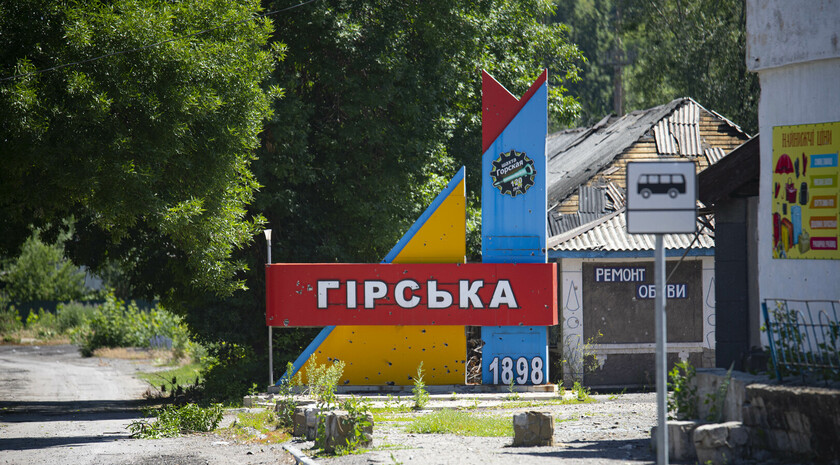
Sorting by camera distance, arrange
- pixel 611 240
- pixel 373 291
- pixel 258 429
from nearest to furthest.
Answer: pixel 258 429 < pixel 373 291 < pixel 611 240

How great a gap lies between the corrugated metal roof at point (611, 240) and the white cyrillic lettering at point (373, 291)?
405 cm

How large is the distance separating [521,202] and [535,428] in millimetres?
6561

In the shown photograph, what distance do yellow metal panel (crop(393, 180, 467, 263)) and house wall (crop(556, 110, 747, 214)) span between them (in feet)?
14.9

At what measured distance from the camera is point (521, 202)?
54.0ft

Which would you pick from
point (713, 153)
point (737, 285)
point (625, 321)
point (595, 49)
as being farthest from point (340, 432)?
point (595, 49)

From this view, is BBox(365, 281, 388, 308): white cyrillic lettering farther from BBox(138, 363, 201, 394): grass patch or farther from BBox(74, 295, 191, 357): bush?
BBox(74, 295, 191, 357): bush

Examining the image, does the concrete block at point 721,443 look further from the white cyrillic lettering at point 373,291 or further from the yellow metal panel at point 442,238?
the white cyrillic lettering at point 373,291

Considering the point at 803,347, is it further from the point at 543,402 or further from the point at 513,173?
the point at 513,173

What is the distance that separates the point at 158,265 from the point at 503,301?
7.11 metres

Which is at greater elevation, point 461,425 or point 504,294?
point 504,294

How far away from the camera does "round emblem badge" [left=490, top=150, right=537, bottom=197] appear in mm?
16438

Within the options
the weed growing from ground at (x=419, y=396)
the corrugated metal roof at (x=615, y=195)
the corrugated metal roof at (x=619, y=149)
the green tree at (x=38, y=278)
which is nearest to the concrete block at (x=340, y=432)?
the weed growing from ground at (x=419, y=396)

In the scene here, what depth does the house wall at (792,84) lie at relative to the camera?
34.1 feet

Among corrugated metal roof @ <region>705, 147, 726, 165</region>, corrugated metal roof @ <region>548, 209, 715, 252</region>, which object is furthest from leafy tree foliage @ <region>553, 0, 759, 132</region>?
corrugated metal roof @ <region>548, 209, 715, 252</region>
